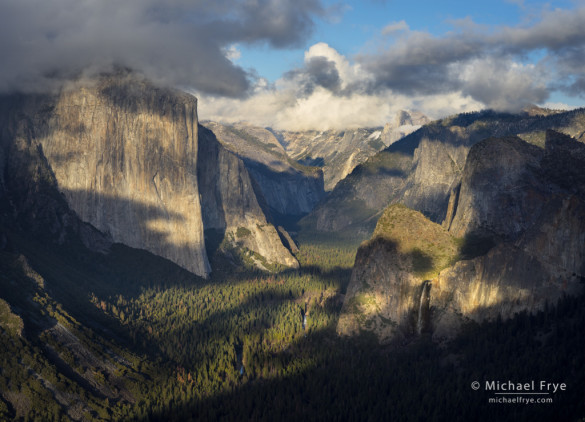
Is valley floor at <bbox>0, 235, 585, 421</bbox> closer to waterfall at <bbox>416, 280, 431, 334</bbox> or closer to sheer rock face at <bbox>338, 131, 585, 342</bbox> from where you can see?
waterfall at <bbox>416, 280, 431, 334</bbox>

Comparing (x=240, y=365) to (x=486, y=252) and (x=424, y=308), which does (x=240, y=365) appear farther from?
(x=486, y=252)

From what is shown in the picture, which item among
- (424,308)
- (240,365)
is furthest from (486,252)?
(240,365)

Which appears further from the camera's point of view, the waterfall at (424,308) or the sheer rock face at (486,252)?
the waterfall at (424,308)

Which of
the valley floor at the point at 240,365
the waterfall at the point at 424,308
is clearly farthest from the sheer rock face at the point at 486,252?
the valley floor at the point at 240,365

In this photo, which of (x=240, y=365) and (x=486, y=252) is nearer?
→ (x=486, y=252)

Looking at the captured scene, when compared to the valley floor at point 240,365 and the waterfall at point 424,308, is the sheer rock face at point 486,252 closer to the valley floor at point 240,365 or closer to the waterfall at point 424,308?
the waterfall at point 424,308

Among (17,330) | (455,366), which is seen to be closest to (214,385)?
(17,330)

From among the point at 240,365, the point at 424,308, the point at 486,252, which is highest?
the point at 486,252
